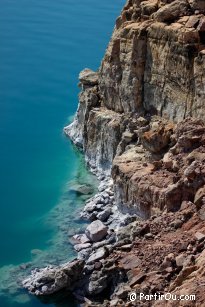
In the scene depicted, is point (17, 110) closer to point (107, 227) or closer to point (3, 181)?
point (3, 181)

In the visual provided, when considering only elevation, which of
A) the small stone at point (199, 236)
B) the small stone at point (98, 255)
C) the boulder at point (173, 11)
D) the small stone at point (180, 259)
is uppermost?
the boulder at point (173, 11)

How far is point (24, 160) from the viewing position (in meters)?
34.4

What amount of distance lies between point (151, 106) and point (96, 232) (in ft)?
24.3

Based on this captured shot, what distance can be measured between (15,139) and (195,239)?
61.1 feet

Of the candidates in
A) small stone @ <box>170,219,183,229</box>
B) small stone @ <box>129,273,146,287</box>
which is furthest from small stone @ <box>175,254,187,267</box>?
small stone @ <box>170,219,183,229</box>

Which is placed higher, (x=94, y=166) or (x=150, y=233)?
(x=94, y=166)

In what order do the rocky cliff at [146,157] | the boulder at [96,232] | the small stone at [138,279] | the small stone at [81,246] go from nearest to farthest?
1. the small stone at [138,279]
2. the rocky cliff at [146,157]
3. the small stone at [81,246]
4. the boulder at [96,232]

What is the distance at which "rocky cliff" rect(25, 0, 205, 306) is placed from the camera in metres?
21.1

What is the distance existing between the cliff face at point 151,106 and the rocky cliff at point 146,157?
1.9 inches

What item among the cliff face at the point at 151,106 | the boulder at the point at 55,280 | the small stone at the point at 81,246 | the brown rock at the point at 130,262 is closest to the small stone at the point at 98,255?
the boulder at the point at 55,280


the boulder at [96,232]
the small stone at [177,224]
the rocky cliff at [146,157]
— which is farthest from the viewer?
the boulder at [96,232]

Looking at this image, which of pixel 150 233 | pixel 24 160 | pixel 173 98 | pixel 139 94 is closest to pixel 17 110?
pixel 24 160

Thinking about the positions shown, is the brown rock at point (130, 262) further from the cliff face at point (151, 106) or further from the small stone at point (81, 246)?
the small stone at point (81, 246)

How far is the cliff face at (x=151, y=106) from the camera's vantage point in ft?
82.9
